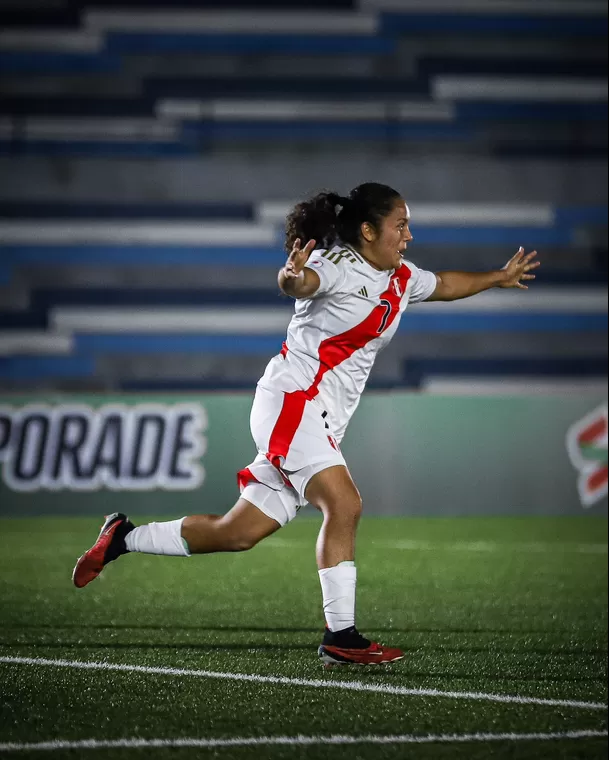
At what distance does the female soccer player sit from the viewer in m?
3.76

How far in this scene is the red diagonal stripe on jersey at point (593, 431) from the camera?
9.20m

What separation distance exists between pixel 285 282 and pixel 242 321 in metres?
9.53

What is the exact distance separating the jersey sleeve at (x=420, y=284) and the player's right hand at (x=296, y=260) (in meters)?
0.62

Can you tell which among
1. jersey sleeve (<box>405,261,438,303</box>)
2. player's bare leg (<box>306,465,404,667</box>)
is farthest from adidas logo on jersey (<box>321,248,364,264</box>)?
player's bare leg (<box>306,465,404,667</box>)

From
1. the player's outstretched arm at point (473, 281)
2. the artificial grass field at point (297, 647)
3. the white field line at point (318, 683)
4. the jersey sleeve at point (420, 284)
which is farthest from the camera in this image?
the player's outstretched arm at point (473, 281)

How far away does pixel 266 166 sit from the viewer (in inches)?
535

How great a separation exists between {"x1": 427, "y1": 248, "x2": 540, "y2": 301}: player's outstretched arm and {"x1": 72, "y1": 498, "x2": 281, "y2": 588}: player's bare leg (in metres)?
1.05

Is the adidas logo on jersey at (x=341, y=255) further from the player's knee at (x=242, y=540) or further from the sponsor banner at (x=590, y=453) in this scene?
the sponsor banner at (x=590, y=453)

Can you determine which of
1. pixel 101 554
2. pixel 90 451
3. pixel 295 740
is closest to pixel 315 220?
pixel 101 554

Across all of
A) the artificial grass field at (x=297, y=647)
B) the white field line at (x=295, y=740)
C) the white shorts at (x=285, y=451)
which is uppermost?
the white shorts at (x=285, y=451)

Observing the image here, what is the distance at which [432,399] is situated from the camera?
9477mm

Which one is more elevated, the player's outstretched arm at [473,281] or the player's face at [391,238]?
the player's face at [391,238]

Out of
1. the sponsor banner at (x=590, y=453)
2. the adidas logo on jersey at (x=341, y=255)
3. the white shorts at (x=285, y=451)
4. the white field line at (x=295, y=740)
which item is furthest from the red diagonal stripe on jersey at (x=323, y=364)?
the sponsor banner at (x=590, y=453)

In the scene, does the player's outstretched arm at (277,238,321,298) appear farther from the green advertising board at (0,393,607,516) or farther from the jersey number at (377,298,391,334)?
the green advertising board at (0,393,607,516)
